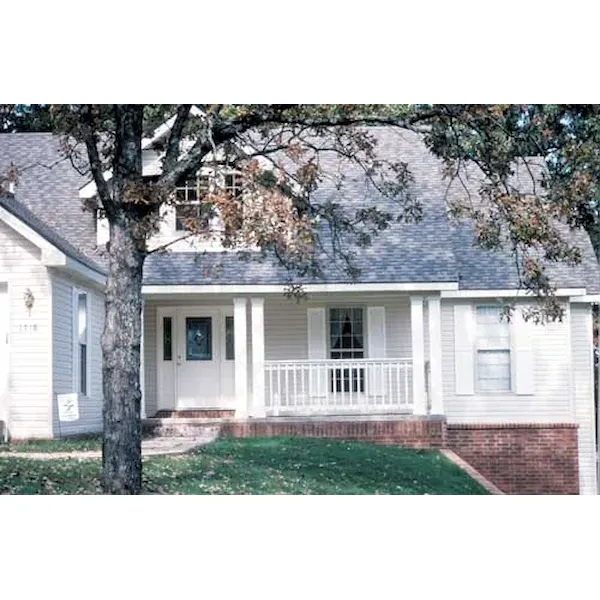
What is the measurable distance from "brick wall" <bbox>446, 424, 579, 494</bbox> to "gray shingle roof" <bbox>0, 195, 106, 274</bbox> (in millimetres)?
4510

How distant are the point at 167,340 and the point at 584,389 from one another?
186 inches

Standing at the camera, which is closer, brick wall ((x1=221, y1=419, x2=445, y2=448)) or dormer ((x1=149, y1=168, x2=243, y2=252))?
dormer ((x1=149, y1=168, x2=243, y2=252))

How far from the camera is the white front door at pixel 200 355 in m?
14.5

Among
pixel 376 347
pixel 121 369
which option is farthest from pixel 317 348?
pixel 121 369

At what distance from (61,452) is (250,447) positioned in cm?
192

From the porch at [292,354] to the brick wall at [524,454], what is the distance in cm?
57

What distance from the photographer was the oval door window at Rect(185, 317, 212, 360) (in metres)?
14.8

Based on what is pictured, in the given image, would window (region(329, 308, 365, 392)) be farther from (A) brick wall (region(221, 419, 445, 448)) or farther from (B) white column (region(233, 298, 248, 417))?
(B) white column (region(233, 298, 248, 417))

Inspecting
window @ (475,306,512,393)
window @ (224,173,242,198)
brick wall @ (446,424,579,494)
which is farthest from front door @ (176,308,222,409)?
window @ (224,173,242,198)

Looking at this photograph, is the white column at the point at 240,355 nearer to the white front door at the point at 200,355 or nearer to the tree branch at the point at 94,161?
the white front door at the point at 200,355

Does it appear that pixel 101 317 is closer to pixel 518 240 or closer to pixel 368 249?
pixel 368 249

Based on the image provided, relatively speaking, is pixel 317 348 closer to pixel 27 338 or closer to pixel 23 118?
pixel 27 338

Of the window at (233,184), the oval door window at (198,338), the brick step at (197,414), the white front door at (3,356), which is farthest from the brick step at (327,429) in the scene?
the window at (233,184)

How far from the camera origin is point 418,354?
14.5 metres
